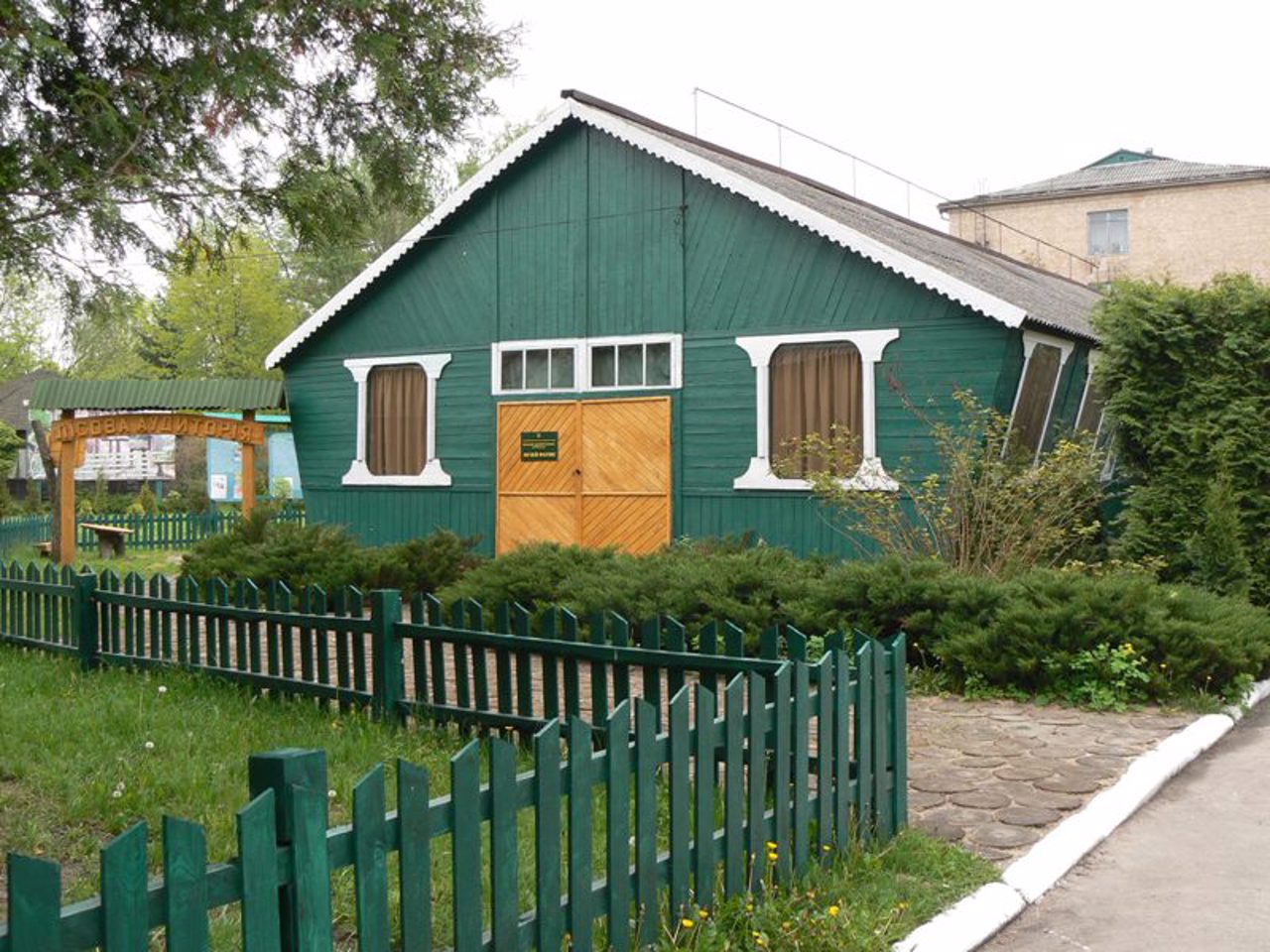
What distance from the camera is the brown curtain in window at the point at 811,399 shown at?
15.3 m

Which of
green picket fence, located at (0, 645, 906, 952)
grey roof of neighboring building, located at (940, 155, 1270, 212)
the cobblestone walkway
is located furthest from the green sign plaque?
grey roof of neighboring building, located at (940, 155, 1270, 212)

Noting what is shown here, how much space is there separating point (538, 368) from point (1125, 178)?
119ft

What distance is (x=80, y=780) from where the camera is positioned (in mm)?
6480

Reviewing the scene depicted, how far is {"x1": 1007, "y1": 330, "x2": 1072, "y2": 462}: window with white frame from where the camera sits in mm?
14477

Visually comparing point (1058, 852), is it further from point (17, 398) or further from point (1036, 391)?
point (17, 398)

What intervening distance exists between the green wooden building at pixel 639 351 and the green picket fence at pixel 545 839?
9338mm

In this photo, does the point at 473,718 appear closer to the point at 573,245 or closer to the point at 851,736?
the point at 851,736

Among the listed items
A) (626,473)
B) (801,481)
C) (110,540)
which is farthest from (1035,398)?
(110,540)

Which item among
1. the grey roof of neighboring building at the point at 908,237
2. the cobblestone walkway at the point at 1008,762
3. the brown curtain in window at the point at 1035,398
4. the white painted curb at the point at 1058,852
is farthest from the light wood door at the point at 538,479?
the white painted curb at the point at 1058,852

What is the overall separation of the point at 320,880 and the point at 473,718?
4.23 meters

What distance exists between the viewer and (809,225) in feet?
50.4

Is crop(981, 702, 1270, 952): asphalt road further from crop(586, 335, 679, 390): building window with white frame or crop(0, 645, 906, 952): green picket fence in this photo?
crop(586, 335, 679, 390): building window with white frame

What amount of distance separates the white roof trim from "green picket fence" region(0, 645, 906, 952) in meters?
9.03

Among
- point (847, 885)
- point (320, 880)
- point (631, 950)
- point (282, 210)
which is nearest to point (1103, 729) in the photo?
point (847, 885)
